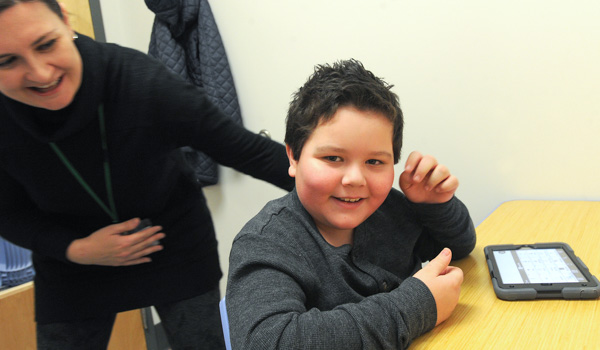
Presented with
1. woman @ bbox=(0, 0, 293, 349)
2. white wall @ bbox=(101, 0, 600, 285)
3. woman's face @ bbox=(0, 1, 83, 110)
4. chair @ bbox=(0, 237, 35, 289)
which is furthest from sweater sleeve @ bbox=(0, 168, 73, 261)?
white wall @ bbox=(101, 0, 600, 285)

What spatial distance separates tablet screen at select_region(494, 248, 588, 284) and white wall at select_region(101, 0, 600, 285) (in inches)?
22.4

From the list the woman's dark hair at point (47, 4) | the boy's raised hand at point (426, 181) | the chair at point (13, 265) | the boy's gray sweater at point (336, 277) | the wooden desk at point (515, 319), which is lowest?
the chair at point (13, 265)

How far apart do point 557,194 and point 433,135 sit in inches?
15.7

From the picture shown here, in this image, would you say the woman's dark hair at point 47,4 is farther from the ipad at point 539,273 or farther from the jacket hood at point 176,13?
the jacket hood at point 176,13

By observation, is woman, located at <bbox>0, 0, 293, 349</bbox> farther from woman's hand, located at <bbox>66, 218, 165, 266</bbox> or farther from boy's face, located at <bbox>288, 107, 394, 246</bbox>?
boy's face, located at <bbox>288, 107, 394, 246</bbox>

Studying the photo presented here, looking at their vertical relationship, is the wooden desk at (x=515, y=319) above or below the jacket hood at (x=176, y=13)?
below

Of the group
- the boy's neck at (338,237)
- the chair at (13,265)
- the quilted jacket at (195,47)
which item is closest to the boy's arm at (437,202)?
the boy's neck at (338,237)

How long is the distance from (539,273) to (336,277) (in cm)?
34

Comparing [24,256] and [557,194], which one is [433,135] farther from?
[24,256]

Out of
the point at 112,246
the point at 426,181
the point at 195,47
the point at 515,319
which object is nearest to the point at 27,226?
the point at 112,246

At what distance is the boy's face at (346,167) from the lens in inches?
28.9

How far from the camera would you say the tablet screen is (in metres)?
0.76

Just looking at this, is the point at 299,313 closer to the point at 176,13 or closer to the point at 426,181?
the point at 426,181

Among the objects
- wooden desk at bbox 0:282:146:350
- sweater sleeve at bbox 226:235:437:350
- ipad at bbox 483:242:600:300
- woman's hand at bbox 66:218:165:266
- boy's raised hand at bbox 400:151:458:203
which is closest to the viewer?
sweater sleeve at bbox 226:235:437:350
